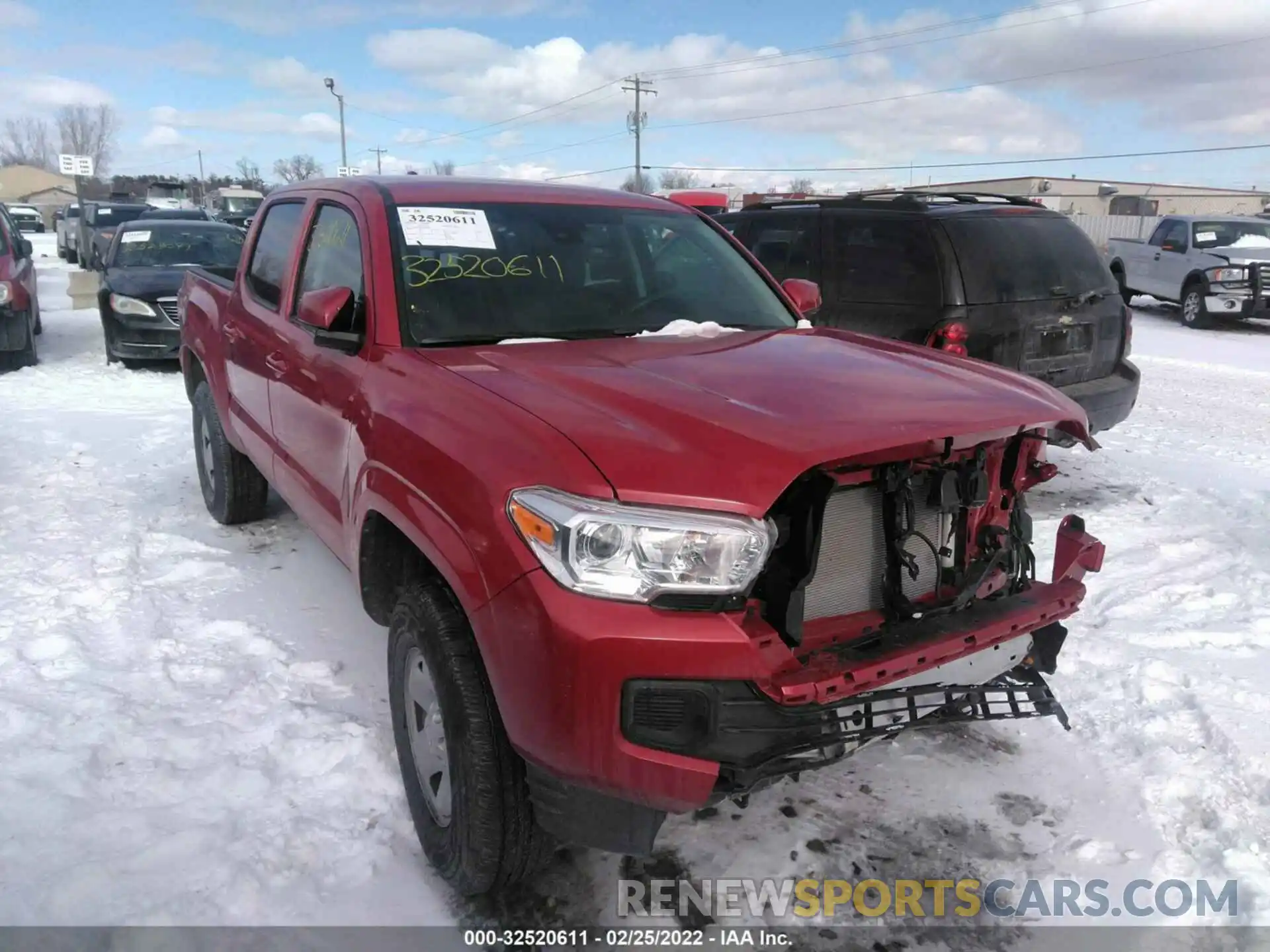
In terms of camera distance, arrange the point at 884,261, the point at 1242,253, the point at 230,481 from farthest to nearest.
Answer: the point at 1242,253 < the point at 884,261 < the point at 230,481

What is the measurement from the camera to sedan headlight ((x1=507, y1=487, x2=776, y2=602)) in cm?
205

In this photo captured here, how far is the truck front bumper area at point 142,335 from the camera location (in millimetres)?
10227

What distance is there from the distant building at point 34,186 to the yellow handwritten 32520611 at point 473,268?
296 feet

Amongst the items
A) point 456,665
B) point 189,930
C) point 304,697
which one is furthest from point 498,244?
point 189,930

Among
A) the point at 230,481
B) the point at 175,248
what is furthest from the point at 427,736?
the point at 175,248

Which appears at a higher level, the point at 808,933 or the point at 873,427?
the point at 873,427

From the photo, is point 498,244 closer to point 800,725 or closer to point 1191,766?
point 800,725

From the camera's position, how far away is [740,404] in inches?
94.7

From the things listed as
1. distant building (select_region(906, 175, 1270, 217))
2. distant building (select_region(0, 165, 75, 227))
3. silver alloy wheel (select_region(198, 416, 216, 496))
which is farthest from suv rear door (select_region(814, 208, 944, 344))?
distant building (select_region(0, 165, 75, 227))

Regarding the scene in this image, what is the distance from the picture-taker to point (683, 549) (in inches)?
81.7

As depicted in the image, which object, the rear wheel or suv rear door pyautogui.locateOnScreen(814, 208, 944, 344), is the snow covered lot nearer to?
suv rear door pyautogui.locateOnScreen(814, 208, 944, 344)

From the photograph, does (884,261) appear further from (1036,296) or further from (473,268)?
(473,268)

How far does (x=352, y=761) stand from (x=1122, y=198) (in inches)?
2315

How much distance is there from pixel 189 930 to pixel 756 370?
6.98 feet
